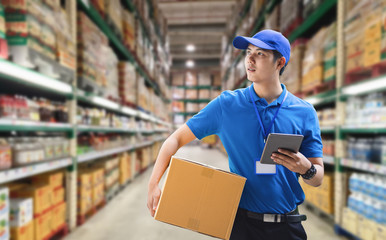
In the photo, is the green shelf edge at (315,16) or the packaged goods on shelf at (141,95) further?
the packaged goods on shelf at (141,95)

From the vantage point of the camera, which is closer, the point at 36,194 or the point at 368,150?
the point at 36,194

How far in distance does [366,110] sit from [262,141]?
6.19 feet

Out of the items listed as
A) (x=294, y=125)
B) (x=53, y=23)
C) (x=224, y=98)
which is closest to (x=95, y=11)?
(x=53, y=23)

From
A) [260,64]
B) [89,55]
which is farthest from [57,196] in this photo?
[260,64]

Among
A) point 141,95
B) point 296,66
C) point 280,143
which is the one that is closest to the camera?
point 280,143

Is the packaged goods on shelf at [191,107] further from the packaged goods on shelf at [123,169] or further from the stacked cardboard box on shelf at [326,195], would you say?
the stacked cardboard box on shelf at [326,195]

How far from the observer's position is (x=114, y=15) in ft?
12.6

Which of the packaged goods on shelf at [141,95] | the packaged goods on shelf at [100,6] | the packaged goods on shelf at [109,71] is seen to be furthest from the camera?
the packaged goods on shelf at [141,95]

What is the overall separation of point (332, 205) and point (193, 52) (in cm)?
1421

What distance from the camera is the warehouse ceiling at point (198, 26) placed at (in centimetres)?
995

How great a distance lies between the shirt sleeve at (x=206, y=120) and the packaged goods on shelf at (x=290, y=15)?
285 cm

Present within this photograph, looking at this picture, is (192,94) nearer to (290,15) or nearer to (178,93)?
(178,93)

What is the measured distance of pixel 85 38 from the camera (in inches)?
114

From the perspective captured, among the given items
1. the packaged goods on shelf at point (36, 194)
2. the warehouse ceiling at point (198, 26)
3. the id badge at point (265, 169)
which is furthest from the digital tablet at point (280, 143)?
the warehouse ceiling at point (198, 26)
